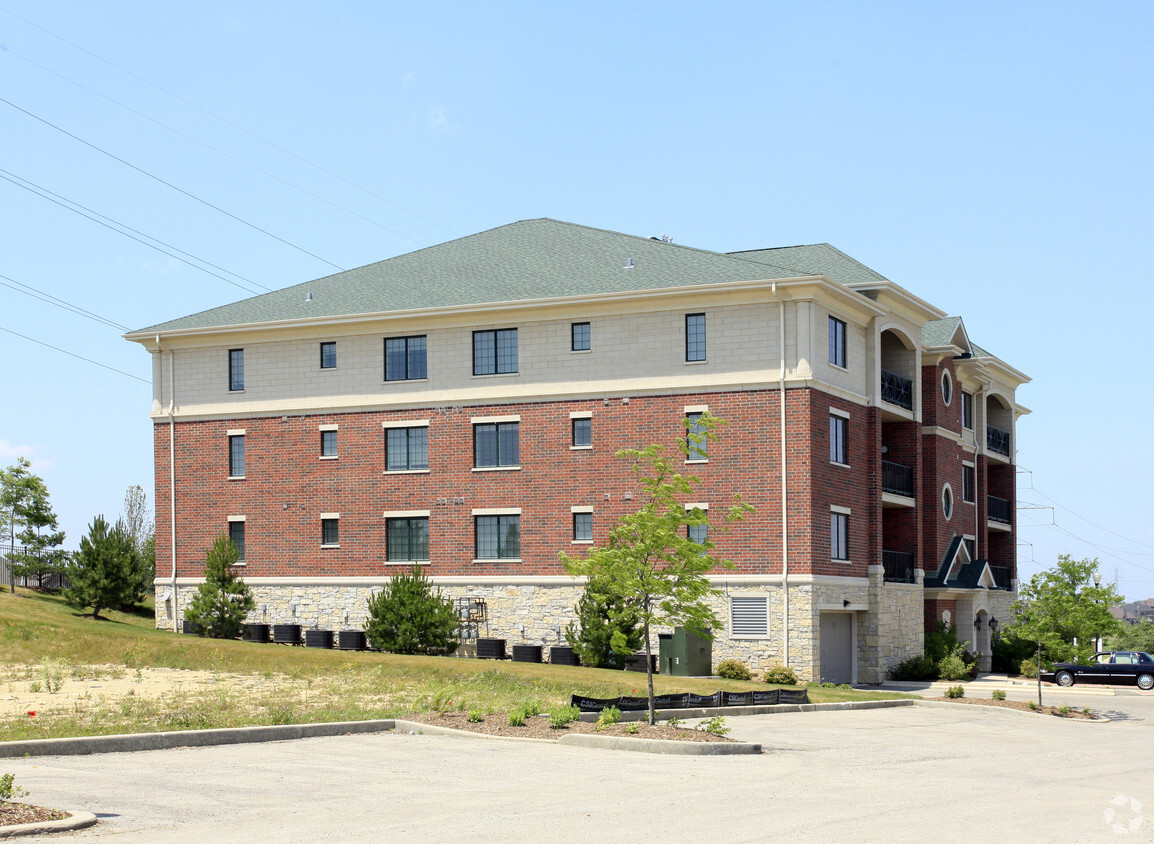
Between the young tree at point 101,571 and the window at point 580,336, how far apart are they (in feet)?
71.9

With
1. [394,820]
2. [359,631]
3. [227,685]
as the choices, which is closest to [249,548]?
[359,631]

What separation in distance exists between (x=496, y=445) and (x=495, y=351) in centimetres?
321

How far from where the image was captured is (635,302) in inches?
1673

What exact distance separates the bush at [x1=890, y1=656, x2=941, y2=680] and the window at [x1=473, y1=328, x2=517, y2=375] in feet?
55.6

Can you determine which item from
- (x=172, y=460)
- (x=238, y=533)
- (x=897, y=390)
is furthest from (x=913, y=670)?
(x=172, y=460)

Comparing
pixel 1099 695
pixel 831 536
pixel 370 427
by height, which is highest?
pixel 370 427

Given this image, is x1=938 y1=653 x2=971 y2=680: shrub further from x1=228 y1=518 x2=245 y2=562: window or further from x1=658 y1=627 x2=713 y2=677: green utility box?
x1=228 y1=518 x2=245 y2=562: window

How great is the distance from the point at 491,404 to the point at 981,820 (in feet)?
103

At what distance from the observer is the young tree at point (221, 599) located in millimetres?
45531

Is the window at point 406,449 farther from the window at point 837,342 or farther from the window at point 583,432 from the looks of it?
the window at point 837,342

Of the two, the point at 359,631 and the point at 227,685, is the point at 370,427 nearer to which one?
the point at 359,631

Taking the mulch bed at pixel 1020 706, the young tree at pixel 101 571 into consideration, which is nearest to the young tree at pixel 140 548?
the young tree at pixel 101 571

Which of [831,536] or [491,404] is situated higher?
[491,404]

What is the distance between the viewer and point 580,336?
43594 mm
